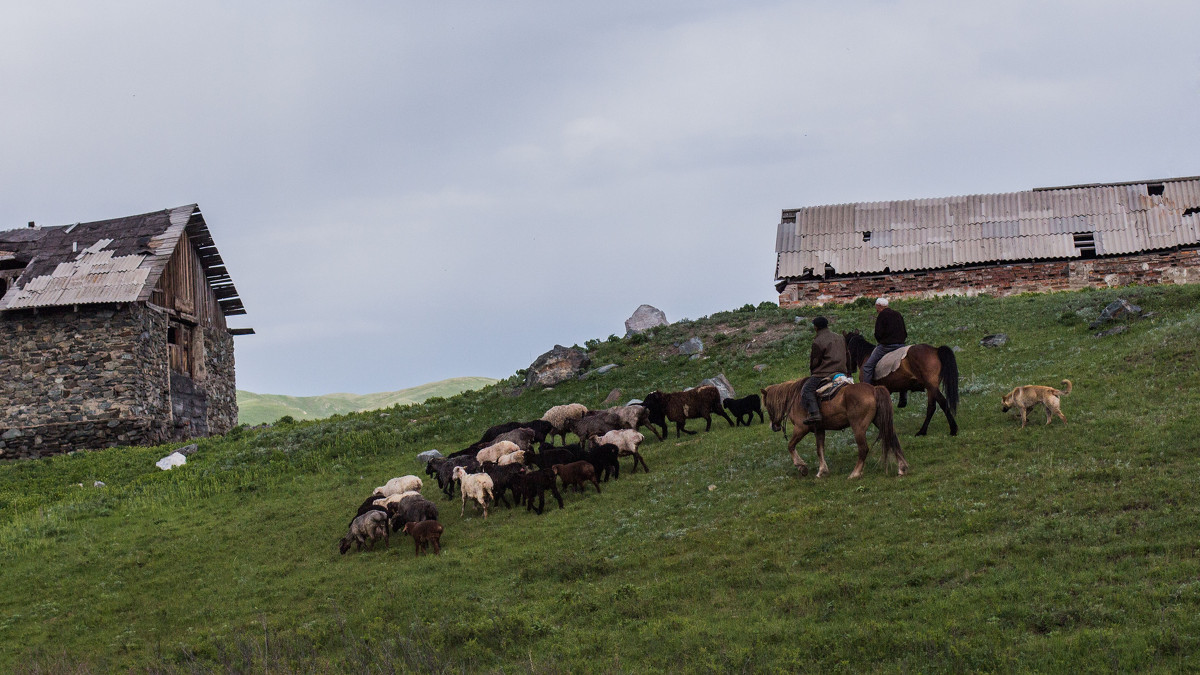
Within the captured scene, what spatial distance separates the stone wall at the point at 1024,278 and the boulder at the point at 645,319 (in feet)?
21.0

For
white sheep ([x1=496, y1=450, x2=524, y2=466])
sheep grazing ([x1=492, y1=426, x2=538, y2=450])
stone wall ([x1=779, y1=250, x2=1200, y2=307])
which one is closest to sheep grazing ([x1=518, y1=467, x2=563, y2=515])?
white sheep ([x1=496, y1=450, x2=524, y2=466])

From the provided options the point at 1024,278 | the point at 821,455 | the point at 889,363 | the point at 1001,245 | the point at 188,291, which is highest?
the point at 1001,245

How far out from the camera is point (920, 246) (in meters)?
45.0

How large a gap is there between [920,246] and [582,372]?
20444 mm

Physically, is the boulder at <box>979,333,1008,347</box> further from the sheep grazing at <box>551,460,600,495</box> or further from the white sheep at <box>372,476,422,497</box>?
the white sheep at <box>372,476,422,497</box>

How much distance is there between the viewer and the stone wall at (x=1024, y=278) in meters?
42.6

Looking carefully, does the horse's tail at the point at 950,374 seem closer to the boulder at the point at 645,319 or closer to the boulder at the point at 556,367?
the boulder at the point at 556,367

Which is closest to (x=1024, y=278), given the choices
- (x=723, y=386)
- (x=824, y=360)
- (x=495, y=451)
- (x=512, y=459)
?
(x=723, y=386)

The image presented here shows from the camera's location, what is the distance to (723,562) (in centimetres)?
1395

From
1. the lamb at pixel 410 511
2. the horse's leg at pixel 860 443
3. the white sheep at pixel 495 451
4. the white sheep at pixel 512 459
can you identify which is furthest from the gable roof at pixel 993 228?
the lamb at pixel 410 511

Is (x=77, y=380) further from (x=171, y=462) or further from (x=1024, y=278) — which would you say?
(x=1024, y=278)

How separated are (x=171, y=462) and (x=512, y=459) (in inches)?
600

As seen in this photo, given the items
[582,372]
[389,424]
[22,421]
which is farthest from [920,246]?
[22,421]

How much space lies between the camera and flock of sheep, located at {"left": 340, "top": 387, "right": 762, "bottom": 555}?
1820 centimetres
